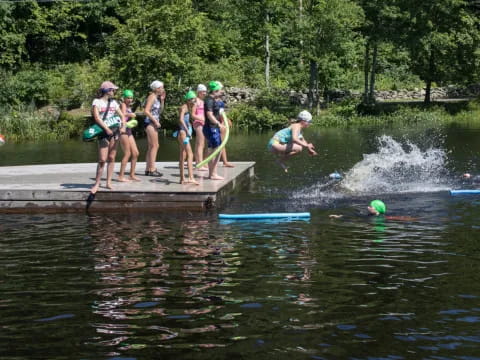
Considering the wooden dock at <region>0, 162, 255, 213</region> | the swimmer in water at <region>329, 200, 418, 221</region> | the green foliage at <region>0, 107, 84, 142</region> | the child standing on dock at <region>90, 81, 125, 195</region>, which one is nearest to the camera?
the swimmer in water at <region>329, 200, 418, 221</region>

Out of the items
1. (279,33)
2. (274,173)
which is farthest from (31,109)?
(274,173)

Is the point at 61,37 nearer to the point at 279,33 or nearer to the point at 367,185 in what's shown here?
the point at 279,33

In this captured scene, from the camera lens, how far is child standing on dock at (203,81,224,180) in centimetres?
1550

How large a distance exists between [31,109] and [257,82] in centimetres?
1316

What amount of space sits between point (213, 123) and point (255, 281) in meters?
6.52

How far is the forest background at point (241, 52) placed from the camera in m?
37.9

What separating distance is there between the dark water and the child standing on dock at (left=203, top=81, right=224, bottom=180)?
2.88 ft

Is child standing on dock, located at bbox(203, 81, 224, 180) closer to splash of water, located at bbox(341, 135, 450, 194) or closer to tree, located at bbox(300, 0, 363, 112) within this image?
splash of water, located at bbox(341, 135, 450, 194)

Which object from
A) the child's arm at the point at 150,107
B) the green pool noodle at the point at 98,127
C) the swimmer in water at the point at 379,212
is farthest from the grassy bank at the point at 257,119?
the swimmer in water at the point at 379,212

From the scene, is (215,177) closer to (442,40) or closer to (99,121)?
(99,121)

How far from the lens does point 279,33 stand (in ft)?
153

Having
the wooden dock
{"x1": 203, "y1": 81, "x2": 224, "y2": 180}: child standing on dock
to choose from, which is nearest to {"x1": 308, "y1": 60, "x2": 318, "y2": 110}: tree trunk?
{"x1": 203, "y1": 81, "x2": 224, "y2": 180}: child standing on dock

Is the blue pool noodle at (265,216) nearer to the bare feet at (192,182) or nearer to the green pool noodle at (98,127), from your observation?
the bare feet at (192,182)

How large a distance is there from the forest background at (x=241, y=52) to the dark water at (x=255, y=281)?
2274 cm
